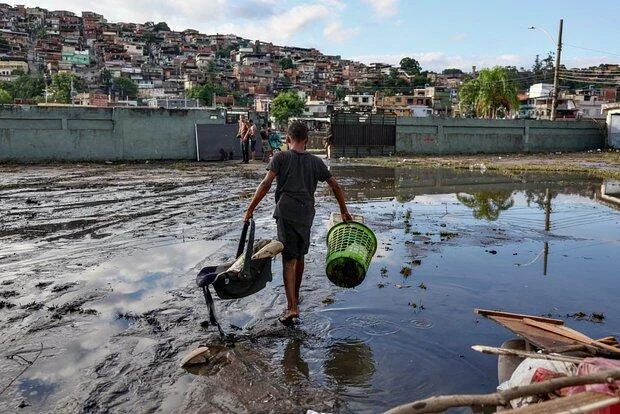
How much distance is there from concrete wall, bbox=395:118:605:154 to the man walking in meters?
24.2

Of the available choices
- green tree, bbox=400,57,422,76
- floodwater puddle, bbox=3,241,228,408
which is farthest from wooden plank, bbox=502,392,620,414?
green tree, bbox=400,57,422,76

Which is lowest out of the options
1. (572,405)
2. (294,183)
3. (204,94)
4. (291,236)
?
(572,405)

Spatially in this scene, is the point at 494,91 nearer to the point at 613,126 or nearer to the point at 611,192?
the point at 613,126

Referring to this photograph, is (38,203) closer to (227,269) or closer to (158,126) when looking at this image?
(227,269)

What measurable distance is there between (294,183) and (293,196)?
4.7 inches

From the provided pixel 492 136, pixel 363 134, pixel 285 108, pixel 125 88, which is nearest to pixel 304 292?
pixel 363 134

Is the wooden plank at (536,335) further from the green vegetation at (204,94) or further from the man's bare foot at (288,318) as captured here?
the green vegetation at (204,94)

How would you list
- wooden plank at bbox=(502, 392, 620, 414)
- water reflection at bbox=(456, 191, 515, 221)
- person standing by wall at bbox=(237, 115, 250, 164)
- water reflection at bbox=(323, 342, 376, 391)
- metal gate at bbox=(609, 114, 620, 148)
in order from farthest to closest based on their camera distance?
metal gate at bbox=(609, 114, 620, 148)
person standing by wall at bbox=(237, 115, 250, 164)
water reflection at bbox=(456, 191, 515, 221)
water reflection at bbox=(323, 342, 376, 391)
wooden plank at bbox=(502, 392, 620, 414)

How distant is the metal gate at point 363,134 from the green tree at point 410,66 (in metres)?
141

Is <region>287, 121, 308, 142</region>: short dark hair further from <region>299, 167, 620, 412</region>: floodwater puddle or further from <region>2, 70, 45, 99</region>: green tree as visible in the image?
<region>2, 70, 45, 99</region>: green tree

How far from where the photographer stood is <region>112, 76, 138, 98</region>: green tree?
114 m

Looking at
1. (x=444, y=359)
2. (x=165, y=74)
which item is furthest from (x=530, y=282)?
(x=165, y=74)

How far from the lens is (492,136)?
30562mm

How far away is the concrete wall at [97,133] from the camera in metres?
21.4
